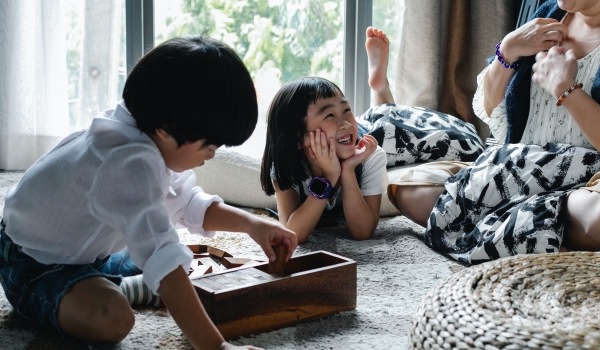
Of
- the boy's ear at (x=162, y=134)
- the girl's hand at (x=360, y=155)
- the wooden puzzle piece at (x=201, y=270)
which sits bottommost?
the wooden puzzle piece at (x=201, y=270)

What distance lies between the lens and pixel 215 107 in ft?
3.05

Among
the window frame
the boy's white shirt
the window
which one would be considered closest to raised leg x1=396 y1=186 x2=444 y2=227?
the boy's white shirt

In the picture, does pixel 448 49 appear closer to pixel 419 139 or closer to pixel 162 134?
pixel 419 139

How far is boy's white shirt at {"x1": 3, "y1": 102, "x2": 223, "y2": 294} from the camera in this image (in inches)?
35.4

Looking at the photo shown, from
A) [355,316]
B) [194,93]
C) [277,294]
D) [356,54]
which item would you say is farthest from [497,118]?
[356,54]

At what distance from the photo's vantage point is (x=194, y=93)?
92cm

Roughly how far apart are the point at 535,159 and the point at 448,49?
1.32m

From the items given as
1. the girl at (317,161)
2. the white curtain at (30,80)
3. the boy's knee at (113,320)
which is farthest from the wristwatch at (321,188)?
the white curtain at (30,80)

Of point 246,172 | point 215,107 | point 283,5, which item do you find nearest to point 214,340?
point 215,107

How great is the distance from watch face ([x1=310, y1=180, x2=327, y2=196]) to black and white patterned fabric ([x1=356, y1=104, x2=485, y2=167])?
0.53m

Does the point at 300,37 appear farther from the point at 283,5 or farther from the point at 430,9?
the point at 430,9

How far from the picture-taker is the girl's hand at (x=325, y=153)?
1634mm

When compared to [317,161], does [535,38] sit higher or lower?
higher

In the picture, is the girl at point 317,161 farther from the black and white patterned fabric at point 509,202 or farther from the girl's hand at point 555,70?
the girl's hand at point 555,70
